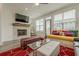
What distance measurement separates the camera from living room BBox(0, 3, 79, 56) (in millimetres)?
1527

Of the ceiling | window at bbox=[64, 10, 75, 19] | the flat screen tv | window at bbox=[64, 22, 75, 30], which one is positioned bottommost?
window at bbox=[64, 22, 75, 30]

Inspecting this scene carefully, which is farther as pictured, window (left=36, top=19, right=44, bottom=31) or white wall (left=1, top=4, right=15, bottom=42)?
window (left=36, top=19, right=44, bottom=31)

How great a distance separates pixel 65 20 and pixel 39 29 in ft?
1.80

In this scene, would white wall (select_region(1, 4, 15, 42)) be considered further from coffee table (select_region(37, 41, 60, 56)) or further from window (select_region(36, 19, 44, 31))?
coffee table (select_region(37, 41, 60, 56))

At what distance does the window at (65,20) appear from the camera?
1.59 m

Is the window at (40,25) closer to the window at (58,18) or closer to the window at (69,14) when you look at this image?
the window at (58,18)

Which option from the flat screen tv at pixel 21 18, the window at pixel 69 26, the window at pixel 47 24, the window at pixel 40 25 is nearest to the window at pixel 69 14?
the window at pixel 69 26

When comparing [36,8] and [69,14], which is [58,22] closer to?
[69,14]

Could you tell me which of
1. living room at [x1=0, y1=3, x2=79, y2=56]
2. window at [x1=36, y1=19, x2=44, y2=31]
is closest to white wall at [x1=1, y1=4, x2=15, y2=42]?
living room at [x1=0, y1=3, x2=79, y2=56]

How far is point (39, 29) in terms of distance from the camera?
1783 mm

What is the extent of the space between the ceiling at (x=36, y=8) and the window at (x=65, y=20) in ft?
0.57

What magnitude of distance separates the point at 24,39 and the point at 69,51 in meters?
0.87

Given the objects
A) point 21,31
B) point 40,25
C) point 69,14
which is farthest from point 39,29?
point 69,14

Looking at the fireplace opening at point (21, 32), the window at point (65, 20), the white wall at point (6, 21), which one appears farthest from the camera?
the fireplace opening at point (21, 32)
